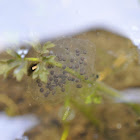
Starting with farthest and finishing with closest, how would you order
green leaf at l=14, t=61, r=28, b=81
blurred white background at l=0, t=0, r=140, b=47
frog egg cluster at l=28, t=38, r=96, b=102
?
1. blurred white background at l=0, t=0, r=140, b=47
2. frog egg cluster at l=28, t=38, r=96, b=102
3. green leaf at l=14, t=61, r=28, b=81

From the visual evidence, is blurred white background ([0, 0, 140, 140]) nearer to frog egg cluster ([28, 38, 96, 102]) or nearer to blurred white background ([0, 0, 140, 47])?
blurred white background ([0, 0, 140, 47])

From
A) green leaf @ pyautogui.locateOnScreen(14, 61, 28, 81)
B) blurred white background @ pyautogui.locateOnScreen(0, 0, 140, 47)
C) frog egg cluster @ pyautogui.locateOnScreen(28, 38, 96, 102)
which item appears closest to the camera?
green leaf @ pyautogui.locateOnScreen(14, 61, 28, 81)

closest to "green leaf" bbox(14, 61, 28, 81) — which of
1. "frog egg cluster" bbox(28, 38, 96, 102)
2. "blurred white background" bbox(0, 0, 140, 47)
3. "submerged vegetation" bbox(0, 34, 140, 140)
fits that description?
"submerged vegetation" bbox(0, 34, 140, 140)

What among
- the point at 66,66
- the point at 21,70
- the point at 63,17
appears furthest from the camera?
the point at 63,17

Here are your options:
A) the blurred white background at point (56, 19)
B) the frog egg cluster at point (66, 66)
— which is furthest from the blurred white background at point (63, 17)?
the frog egg cluster at point (66, 66)

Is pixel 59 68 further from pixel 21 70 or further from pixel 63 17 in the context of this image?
pixel 63 17

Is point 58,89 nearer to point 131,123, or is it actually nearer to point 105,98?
point 105,98

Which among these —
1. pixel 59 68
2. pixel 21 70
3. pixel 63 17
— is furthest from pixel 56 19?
pixel 21 70

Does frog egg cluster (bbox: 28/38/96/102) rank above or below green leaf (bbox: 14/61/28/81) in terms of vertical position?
below

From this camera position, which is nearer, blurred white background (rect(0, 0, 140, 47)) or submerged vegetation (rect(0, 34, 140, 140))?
submerged vegetation (rect(0, 34, 140, 140))
